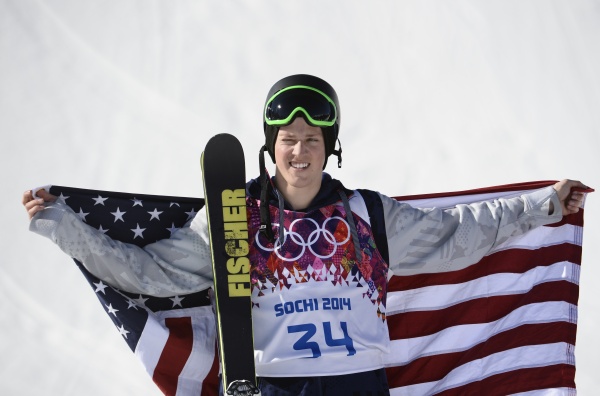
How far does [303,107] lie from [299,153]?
19 cm

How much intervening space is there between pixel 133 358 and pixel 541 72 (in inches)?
137

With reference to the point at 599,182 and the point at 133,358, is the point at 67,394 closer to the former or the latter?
the point at 133,358

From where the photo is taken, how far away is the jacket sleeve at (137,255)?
11.5 feet

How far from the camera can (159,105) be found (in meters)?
6.47

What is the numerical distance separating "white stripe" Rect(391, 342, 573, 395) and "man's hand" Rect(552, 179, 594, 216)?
26.4 inches

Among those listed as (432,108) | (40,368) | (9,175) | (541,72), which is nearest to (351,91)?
(432,108)

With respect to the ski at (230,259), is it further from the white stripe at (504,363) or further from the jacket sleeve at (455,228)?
the white stripe at (504,363)

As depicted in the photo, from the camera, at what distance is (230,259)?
11.8 ft

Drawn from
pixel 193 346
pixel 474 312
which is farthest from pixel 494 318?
pixel 193 346

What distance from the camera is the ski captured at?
352 centimetres

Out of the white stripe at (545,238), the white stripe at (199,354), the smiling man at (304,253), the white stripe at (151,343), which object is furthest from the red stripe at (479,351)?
the white stripe at (151,343)

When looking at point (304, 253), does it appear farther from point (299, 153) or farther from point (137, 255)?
point (137, 255)

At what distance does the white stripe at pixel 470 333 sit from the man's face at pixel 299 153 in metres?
1.05

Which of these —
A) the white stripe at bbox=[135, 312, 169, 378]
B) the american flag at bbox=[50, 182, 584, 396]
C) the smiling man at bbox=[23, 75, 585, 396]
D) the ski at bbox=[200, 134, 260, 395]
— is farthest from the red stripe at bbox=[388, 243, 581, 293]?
the white stripe at bbox=[135, 312, 169, 378]
